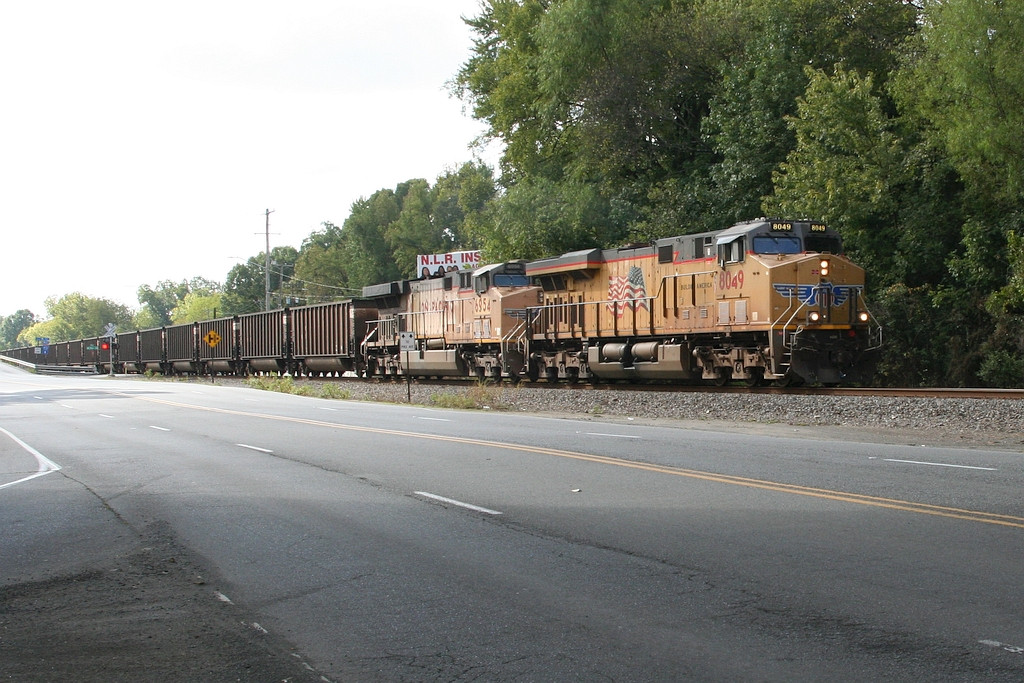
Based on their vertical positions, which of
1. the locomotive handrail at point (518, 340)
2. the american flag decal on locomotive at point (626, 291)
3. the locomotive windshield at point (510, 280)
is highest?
the locomotive windshield at point (510, 280)

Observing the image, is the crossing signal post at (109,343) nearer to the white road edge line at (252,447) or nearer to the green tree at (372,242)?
the green tree at (372,242)

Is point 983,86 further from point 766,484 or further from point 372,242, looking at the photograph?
point 372,242

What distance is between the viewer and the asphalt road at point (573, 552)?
5168 millimetres

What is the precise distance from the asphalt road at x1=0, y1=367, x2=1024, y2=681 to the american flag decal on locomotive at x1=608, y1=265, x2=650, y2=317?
11449mm

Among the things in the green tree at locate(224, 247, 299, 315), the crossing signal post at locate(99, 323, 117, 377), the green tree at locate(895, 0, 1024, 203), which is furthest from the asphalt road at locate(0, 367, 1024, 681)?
the green tree at locate(224, 247, 299, 315)

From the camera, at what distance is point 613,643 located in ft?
17.5

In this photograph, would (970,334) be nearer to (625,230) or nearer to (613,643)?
(625,230)

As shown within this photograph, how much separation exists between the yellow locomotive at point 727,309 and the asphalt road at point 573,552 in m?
7.42

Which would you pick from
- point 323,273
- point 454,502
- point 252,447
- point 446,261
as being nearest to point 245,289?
point 323,273

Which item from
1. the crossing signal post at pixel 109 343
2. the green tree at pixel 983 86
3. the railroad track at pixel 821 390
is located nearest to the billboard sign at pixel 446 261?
the crossing signal post at pixel 109 343

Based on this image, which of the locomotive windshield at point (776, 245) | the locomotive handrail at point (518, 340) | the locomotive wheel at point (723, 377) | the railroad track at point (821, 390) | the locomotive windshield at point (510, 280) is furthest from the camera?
the locomotive windshield at point (510, 280)

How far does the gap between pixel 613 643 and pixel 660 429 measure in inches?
536

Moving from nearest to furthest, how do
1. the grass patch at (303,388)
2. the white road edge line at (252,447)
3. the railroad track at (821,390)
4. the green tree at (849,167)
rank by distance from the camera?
the white road edge line at (252,447) → the railroad track at (821,390) → the green tree at (849,167) → the grass patch at (303,388)

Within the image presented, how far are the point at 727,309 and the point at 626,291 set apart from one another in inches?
166
